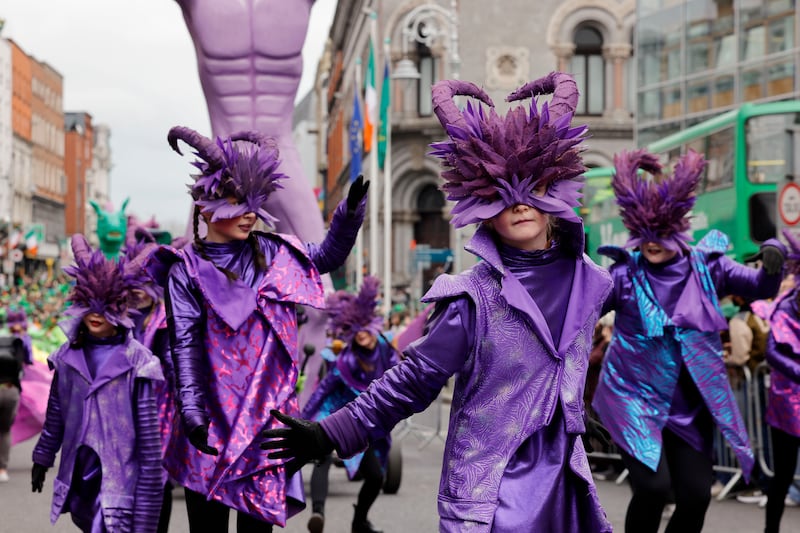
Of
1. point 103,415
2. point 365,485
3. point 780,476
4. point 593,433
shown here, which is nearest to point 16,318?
point 365,485

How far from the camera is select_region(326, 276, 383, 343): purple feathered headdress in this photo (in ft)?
34.8

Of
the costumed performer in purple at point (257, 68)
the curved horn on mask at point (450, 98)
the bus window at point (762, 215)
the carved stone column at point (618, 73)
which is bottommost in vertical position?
the curved horn on mask at point (450, 98)

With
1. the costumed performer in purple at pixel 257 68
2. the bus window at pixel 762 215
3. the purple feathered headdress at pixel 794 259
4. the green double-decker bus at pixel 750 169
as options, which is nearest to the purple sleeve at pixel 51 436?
the purple feathered headdress at pixel 794 259

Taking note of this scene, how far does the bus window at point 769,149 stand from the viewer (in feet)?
60.2

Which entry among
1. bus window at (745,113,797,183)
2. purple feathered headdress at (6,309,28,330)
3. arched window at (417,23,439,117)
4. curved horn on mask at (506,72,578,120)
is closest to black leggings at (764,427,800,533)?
curved horn on mask at (506,72,578,120)

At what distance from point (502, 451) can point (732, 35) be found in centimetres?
2774

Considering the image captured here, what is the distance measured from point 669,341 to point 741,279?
45cm

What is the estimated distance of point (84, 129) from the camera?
154 m

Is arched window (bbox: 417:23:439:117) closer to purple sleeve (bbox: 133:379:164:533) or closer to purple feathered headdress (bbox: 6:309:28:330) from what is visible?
purple feathered headdress (bbox: 6:309:28:330)

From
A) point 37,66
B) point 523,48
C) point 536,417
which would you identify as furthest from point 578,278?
point 37,66

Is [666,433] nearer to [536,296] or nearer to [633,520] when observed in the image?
[633,520]

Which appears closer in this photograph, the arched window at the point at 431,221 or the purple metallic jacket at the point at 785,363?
the purple metallic jacket at the point at 785,363

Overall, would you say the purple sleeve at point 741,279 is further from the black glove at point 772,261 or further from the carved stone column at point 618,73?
the carved stone column at point 618,73

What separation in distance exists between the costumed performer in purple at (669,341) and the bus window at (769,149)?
11539 mm
